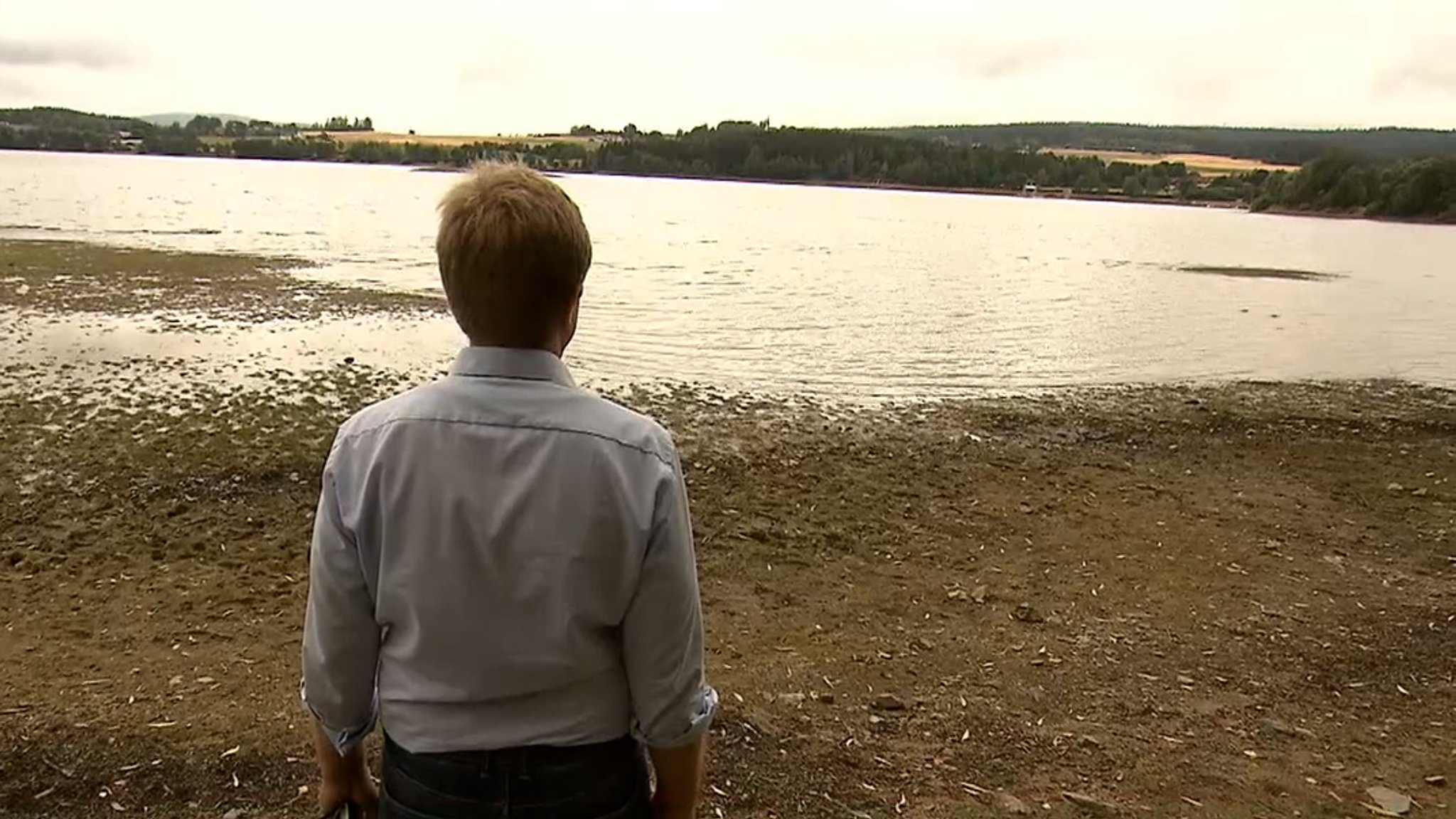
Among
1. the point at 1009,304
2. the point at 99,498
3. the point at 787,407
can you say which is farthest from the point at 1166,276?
the point at 99,498

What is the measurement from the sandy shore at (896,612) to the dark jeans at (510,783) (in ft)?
7.46

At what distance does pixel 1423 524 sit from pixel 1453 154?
10394 cm

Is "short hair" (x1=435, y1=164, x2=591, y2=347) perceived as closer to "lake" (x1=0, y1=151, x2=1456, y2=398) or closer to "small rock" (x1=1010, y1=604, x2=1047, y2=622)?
"lake" (x1=0, y1=151, x2=1456, y2=398)

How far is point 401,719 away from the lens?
207cm

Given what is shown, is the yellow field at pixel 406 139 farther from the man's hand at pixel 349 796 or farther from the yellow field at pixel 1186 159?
the man's hand at pixel 349 796

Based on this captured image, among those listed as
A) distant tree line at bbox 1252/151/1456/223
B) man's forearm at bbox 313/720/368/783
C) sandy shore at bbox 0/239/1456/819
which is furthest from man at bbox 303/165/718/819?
distant tree line at bbox 1252/151/1456/223

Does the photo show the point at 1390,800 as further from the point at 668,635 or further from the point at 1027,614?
the point at 668,635

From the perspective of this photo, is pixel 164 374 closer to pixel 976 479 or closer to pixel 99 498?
pixel 99 498

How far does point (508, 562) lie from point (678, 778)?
0.59m

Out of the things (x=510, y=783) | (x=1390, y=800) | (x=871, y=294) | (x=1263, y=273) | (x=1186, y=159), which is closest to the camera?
Answer: (x=510, y=783)

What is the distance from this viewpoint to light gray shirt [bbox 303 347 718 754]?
1917mm

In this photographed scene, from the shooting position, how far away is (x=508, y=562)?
1933mm

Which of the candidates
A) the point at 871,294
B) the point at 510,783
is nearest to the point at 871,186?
the point at 871,294

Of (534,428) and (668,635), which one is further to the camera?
(668,635)
